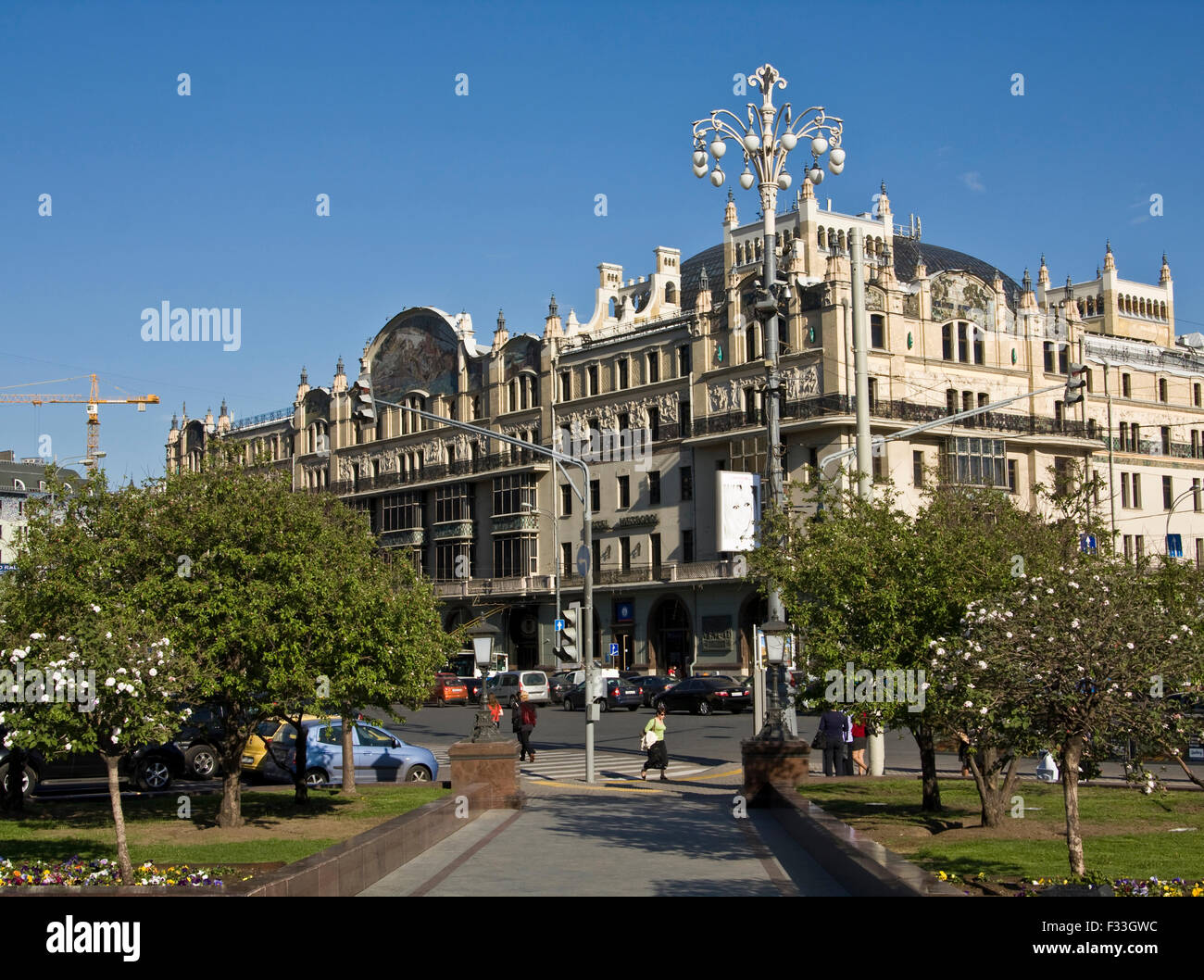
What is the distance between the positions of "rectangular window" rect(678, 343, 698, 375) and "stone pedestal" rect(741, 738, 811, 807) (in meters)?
43.4

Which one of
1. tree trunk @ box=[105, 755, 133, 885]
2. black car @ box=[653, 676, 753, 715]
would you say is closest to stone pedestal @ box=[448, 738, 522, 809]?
tree trunk @ box=[105, 755, 133, 885]

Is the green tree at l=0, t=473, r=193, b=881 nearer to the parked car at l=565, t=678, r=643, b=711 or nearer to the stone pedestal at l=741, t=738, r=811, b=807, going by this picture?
the stone pedestal at l=741, t=738, r=811, b=807

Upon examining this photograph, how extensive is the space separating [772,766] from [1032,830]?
4.74 metres

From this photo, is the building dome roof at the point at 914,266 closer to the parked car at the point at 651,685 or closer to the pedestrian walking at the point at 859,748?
the parked car at the point at 651,685

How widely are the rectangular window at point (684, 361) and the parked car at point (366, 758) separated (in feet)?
124

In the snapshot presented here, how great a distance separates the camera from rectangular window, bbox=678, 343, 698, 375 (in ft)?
207

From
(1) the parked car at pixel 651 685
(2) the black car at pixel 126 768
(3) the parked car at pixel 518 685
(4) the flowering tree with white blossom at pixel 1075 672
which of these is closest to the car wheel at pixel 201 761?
(2) the black car at pixel 126 768

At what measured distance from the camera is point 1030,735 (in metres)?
11.5

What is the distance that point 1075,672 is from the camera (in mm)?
10992

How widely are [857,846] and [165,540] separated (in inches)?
416

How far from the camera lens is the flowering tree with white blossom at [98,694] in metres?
13.0

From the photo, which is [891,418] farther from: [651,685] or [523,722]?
[523,722]
